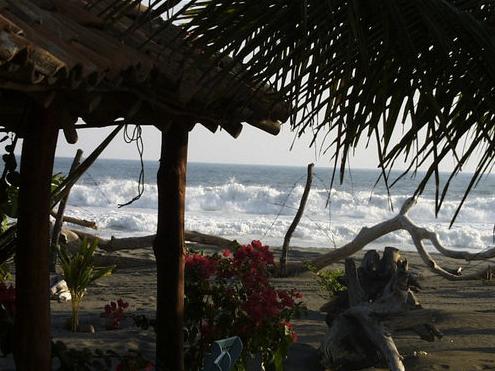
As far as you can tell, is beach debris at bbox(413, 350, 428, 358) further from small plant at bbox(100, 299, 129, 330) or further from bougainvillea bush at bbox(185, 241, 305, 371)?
small plant at bbox(100, 299, 129, 330)

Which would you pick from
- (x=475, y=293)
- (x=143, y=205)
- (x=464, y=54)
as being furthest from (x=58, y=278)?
(x=143, y=205)

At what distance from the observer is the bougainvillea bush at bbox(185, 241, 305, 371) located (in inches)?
199

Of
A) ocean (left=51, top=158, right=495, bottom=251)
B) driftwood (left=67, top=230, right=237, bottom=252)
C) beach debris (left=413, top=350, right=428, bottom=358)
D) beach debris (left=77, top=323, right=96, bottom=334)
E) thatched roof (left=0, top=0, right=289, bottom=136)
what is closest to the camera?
thatched roof (left=0, top=0, right=289, bottom=136)

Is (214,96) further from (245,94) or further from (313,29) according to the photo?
(313,29)

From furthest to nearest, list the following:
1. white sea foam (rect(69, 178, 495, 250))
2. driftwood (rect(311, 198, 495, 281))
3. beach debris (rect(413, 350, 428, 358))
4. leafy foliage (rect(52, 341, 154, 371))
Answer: white sea foam (rect(69, 178, 495, 250)) → driftwood (rect(311, 198, 495, 281)) → beach debris (rect(413, 350, 428, 358)) → leafy foliage (rect(52, 341, 154, 371))

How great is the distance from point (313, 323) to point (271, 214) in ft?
96.7

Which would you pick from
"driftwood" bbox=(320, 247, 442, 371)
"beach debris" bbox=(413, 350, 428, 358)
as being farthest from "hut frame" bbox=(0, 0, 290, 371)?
"beach debris" bbox=(413, 350, 428, 358)

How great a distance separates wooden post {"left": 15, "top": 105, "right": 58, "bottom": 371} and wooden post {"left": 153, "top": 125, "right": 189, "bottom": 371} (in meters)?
1.04

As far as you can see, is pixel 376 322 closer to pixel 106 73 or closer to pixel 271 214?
pixel 106 73

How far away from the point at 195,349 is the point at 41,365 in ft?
6.09

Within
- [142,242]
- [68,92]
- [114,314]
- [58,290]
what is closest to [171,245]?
[68,92]

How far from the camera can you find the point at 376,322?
21.0 ft

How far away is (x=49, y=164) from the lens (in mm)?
3209

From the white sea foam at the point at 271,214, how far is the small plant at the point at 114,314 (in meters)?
17.5
